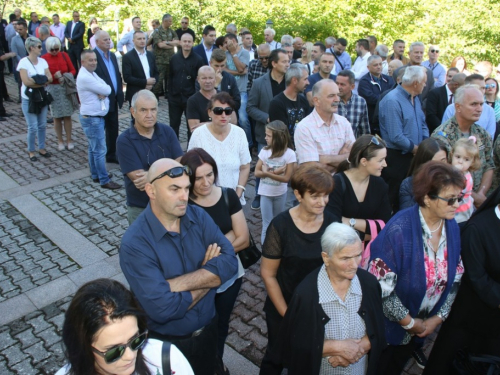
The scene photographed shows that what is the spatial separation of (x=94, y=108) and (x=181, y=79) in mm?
1929

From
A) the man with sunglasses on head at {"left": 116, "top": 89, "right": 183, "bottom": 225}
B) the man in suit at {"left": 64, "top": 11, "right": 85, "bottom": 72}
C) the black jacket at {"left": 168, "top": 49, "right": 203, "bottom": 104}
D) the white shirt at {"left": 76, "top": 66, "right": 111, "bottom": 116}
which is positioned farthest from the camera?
the man in suit at {"left": 64, "top": 11, "right": 85, "bottom": 72}

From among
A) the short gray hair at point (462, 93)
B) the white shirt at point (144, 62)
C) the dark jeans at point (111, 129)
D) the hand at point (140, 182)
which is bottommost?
the dark jeans at point (111, 129)

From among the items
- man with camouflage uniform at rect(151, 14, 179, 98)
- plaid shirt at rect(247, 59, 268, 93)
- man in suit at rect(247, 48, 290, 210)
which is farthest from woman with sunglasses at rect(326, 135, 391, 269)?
man with camouflage uniform at rect(151, 14, 179, 98)

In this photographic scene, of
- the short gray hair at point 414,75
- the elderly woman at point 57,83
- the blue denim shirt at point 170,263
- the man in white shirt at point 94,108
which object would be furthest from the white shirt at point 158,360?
the elderly woman at point 57,83

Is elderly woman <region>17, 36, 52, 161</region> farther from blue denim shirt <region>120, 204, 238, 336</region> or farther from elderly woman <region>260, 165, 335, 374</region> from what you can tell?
elderly woman <region>260, 165, 335, 374</region>

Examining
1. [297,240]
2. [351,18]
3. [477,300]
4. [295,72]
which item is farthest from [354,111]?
[351,18]

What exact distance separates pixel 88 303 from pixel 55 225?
192 inches

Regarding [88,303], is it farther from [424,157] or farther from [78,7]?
[78,7]

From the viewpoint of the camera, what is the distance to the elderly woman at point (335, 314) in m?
2.80

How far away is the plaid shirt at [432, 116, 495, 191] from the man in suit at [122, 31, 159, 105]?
5586 millimetres

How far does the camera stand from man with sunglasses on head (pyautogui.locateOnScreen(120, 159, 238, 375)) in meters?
2.72

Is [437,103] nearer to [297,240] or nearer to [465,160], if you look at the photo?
[465,160]

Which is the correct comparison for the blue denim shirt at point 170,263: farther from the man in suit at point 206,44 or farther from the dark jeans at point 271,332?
the man in suit at point 206,44

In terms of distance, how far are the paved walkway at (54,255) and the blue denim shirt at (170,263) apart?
1.31 meters
